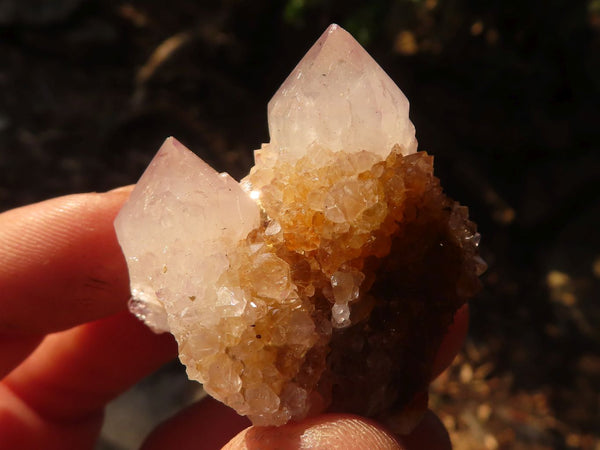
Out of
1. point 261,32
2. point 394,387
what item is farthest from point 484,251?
point 394,387

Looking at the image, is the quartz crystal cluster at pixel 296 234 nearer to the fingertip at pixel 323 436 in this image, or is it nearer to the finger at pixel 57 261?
the fingertip at pixel 323 436

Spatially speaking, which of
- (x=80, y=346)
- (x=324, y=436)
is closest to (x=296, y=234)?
(x=324, y=436)

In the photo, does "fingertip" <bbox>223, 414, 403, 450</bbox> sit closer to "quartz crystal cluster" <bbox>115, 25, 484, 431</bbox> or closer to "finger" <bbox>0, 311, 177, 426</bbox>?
"quartz crystal cluster" <bbox>115, 25, 484, 431</bbox>

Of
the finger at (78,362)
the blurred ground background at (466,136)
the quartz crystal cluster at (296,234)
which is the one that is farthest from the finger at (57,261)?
the blurred ground background at (466,136)

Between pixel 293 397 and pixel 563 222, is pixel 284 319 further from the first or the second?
pixel 563 222

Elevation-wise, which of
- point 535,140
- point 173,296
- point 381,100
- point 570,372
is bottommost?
point 570,372
